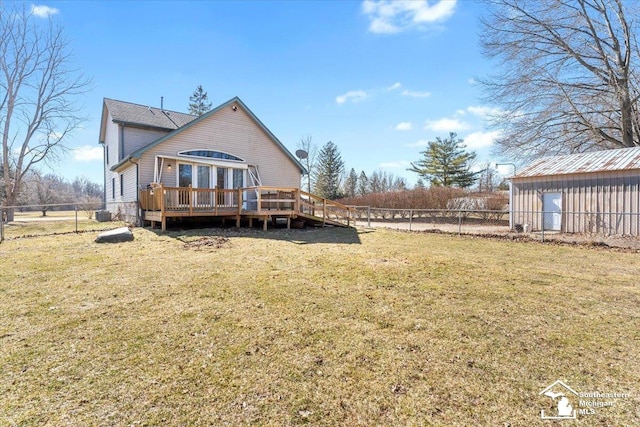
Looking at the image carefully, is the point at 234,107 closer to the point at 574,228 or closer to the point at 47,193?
the point at 574,228

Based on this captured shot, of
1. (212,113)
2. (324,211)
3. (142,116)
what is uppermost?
(142,116)

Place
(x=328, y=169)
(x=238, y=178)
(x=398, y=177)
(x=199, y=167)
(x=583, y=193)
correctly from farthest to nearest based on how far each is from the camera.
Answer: (x=398, y=177) < (x=328, y=169) < (x=238, y=178) < (x=199, y=167) < (x=583, y=193)

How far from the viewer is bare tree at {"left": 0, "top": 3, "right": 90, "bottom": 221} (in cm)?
2052

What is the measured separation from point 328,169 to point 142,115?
94.6 feet

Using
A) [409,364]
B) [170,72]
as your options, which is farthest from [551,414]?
[170,72]

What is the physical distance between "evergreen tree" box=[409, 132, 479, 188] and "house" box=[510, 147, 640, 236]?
59.1 ft

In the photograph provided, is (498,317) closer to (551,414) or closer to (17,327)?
(551,414)

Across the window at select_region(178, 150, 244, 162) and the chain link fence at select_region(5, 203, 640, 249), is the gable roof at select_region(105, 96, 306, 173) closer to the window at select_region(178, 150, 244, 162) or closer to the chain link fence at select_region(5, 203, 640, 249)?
the window at select_region(178, 150, 244, 162)

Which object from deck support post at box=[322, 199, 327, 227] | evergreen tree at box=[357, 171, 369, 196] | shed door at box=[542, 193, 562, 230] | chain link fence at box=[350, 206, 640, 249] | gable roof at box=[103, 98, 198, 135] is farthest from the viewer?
evergreen tree at box=[357, 171, 369, 196]

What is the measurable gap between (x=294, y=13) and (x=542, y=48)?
1544 cm

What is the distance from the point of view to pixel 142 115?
16984mm

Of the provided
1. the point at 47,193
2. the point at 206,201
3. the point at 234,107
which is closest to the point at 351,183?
the point at 234,107

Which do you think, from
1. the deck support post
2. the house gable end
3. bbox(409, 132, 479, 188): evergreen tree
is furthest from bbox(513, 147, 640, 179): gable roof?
bbox(409, 132, 479, 188): evergreen tree

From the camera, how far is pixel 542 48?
18.2 meters
